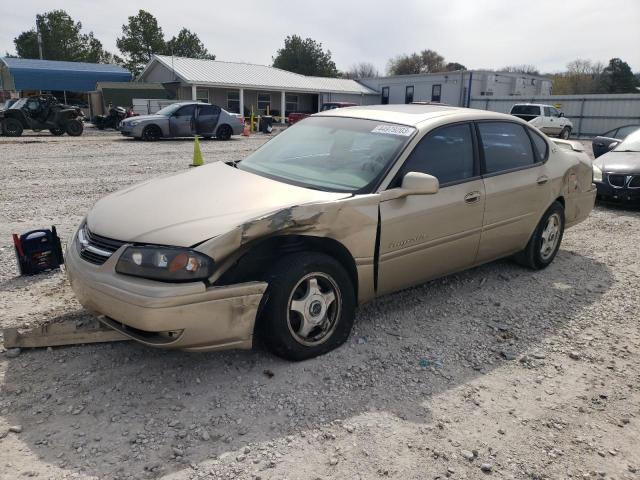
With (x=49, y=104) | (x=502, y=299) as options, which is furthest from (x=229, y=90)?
(x=502, y=299)

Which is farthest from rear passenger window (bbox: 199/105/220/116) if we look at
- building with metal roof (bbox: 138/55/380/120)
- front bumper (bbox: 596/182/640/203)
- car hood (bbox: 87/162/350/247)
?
car hood (bbox: 87/162/350/247)

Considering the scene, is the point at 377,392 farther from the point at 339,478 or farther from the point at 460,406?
the point at 339,478

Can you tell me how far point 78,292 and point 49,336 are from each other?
0.47 metres

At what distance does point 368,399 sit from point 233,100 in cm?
3682

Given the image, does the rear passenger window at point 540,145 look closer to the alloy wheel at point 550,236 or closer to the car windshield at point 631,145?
the alloy wheel at point 550,236

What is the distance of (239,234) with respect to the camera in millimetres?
2906

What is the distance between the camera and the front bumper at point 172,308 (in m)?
2.74

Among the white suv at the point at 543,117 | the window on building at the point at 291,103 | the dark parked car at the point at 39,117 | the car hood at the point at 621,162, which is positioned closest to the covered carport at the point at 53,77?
the window on building at the point at 291,103

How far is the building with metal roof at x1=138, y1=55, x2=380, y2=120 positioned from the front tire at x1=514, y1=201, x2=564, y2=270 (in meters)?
31.7

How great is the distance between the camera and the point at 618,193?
27.8 feet

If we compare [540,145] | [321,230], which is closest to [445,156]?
[321,230]

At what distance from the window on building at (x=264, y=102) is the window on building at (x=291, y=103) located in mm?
1536

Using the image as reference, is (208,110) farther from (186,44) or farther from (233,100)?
(186,44)

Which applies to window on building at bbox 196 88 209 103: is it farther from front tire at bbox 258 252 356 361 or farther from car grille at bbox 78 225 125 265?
front tire at bbox 258 252 356 361
